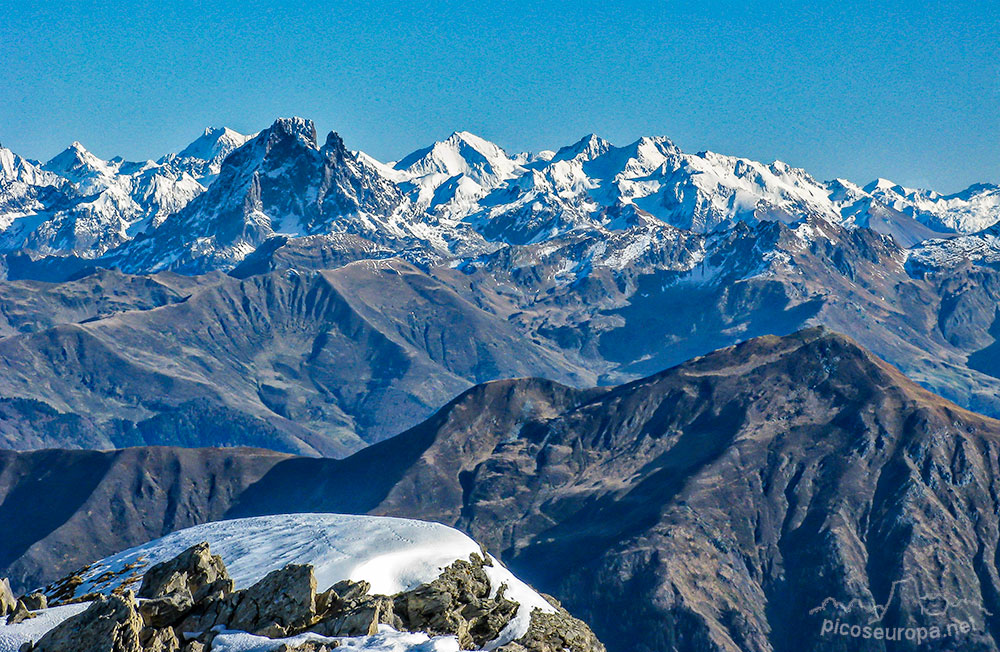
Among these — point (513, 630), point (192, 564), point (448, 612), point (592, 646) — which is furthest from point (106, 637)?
point (592, 646)

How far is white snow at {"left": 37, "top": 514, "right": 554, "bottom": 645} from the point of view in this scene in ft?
276

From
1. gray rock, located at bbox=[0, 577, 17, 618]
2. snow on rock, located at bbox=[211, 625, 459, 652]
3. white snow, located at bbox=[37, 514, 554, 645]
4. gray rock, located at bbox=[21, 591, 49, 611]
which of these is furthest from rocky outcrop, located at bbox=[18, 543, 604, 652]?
gray rock, located at bbox=[21, 591, 49, 611]

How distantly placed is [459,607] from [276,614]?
43.9 ft

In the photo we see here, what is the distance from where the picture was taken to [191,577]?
77750mm

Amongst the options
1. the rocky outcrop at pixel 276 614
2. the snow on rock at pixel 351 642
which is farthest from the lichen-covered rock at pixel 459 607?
the snow on rock at pixel 351 642

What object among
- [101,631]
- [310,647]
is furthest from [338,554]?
[101,631]

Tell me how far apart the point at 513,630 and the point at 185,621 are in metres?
20.9

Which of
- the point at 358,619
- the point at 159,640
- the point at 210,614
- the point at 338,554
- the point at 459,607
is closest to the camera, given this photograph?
the point at 159,640

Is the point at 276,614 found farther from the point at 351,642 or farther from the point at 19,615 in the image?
the point at 19,615

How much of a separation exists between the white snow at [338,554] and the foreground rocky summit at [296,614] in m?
0.35

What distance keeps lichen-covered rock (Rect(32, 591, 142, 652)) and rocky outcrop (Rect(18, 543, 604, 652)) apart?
0.05 m

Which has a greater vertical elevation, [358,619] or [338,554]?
[338,554]

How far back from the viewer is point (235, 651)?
68.4 meters

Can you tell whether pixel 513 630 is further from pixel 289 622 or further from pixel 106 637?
pixel 106 637
